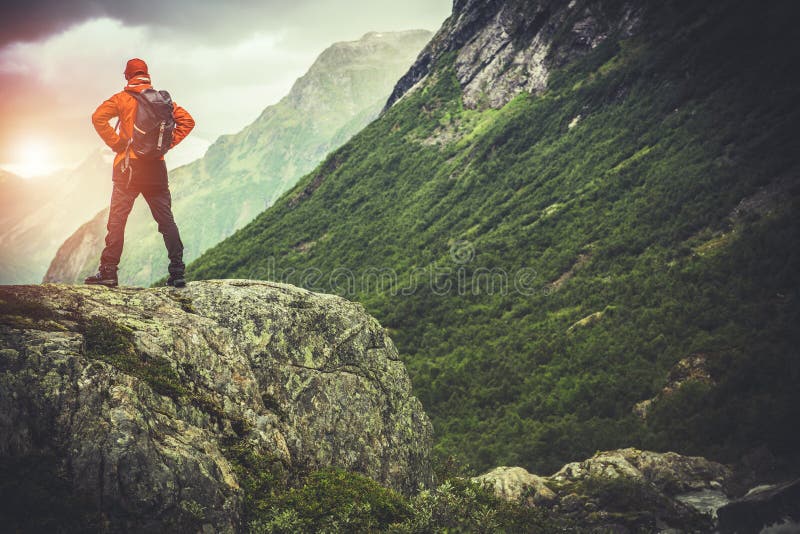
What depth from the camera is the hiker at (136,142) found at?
11.2m

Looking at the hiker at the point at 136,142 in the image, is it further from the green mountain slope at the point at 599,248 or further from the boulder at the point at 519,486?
the green mountain slope at the point at 599,248

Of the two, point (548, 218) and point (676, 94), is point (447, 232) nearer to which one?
point (548, 218)

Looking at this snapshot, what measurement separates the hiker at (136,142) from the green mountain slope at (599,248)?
226 ft

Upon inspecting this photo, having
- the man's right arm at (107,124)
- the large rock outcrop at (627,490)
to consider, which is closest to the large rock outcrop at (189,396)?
the man's right arm at (107,124)

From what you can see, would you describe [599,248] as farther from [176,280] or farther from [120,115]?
[120,115]

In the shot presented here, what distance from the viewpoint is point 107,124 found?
11.1 meters

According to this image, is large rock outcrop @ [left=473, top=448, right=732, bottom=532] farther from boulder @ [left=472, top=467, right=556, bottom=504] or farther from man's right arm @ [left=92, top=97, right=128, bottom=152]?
man's right arm @ [left=92, top=97, right=128, bottom=152]

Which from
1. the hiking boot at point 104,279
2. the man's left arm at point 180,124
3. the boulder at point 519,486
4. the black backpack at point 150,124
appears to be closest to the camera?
the black backpack at point 150,124

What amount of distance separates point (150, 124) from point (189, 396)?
602 cm

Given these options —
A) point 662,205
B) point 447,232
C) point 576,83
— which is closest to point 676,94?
point 576,83

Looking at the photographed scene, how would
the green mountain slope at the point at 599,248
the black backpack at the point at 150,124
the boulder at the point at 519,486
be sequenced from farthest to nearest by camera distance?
the green mountain slope at the point at 599,248, the boulder at the point at 519,486, the black backpack at the point at 150,124

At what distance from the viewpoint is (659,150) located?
133m

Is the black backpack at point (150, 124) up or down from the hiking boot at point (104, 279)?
up

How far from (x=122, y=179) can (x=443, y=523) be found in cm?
1087
